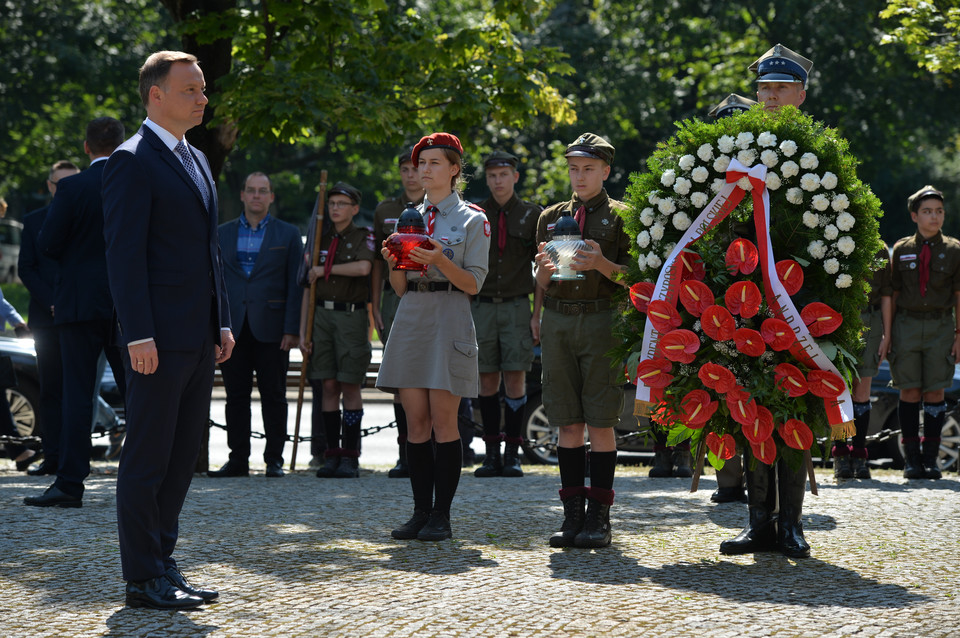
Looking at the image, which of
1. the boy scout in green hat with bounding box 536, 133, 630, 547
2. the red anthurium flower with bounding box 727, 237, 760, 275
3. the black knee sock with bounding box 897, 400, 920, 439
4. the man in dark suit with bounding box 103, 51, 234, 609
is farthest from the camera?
the black knee sock with bounding box 897, 400, 920, 439

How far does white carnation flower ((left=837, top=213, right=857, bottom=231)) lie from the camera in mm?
5602

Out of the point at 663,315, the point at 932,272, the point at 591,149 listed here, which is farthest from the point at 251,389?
the point at 932,272

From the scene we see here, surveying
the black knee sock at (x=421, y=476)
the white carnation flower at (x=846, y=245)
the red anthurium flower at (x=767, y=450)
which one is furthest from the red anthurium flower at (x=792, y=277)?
the black knee sock at (x=421, y=476)

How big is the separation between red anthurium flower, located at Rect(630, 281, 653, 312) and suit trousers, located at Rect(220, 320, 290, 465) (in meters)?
4.63

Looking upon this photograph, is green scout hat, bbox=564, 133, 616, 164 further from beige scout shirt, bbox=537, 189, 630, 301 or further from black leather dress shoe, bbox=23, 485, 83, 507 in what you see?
black leather dress shoe, bbox=23, 485, 83, 507

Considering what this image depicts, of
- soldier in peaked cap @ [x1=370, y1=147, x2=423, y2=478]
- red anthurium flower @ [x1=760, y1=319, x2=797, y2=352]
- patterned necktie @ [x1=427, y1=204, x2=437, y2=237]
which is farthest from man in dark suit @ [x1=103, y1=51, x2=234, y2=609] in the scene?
soldier in peaked cap @ [x1=370, y1=147, x2=423, y2=478]

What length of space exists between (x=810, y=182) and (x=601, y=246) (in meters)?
1.20

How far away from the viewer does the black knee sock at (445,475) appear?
6.32m

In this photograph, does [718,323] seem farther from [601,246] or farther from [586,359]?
[601,246]

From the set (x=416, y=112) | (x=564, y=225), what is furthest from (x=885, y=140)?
(x=564, y=225)

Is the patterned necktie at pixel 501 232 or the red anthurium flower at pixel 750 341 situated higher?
the patterned necktie at pixel 501 232

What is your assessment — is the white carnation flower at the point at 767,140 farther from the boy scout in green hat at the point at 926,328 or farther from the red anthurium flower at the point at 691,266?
the boy scout in green hat at the point at 926,328

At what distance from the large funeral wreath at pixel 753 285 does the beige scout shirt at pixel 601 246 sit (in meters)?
0.39

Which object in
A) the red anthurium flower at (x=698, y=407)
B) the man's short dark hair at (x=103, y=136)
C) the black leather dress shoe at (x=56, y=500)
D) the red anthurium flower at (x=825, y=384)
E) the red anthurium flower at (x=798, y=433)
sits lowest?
the black leather dress shoe at (x=56, y=500)
